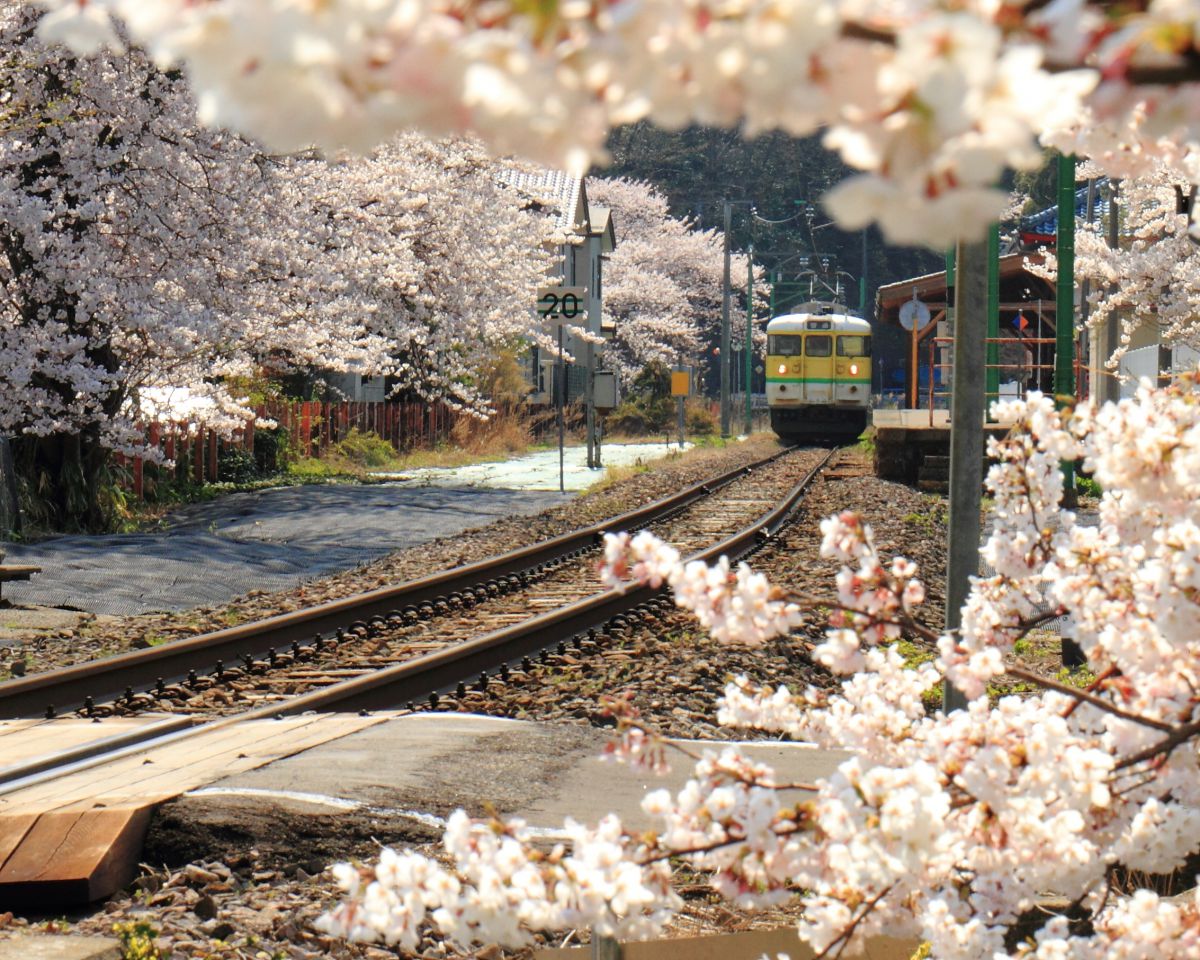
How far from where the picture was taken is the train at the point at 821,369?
123ft

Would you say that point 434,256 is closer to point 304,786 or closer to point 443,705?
point 443,705

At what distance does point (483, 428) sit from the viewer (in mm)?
37500

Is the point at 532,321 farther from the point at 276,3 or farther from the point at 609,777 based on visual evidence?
the point at 276,3

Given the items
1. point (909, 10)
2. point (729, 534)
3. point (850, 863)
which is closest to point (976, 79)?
point (909, 10)

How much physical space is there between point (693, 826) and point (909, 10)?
147cm

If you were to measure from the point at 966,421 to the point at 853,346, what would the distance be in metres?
33.1

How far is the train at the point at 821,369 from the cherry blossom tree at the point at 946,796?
115 ft

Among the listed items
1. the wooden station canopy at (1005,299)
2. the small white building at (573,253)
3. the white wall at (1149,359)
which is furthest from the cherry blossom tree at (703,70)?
the small white building at (573,253)

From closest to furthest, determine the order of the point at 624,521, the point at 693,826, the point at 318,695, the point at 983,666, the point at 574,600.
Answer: the point at 693,826
the point at 983,666
the point at 318,695
the point at 574,600
the point at 624,521

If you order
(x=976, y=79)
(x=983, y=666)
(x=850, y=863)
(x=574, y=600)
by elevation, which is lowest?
(x=574, y=600)

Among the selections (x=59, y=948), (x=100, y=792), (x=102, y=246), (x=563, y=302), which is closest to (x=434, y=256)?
(x=563, y=302)

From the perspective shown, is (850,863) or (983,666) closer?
(850,863)

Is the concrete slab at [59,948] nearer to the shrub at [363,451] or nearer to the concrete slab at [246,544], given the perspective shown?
the concrete slab at [246,544]

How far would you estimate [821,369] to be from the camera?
3753cm
